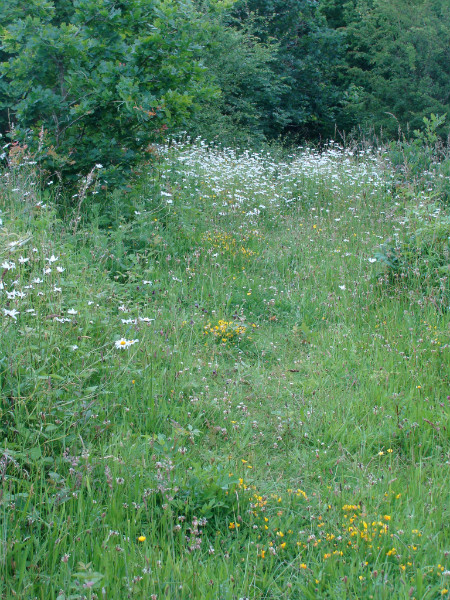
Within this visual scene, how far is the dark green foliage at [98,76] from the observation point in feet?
19.2

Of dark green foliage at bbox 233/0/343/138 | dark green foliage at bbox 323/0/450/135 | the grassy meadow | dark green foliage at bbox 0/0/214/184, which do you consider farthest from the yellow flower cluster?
dark green foliage at bbox 233/0/343/138

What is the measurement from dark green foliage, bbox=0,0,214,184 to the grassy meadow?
1.68ft

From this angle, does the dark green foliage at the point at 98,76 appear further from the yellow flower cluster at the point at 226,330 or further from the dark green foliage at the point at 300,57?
the dark green foliage at the point at 300,57

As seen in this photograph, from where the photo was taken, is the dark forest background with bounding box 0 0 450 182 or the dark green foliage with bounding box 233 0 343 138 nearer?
the dark forest background with bounding box 0 0 450 182

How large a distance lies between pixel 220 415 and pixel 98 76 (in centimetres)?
439

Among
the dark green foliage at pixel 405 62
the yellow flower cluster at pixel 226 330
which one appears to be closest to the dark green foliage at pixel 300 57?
the dark green foliage at pixel 405 62

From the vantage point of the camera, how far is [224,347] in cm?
417

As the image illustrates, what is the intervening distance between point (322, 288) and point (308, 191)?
147 inches

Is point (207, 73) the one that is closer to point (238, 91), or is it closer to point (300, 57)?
point (238, 91)

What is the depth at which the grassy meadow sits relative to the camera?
207 centimetres

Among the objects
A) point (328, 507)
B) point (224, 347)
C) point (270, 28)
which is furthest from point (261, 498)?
point (270, 28)

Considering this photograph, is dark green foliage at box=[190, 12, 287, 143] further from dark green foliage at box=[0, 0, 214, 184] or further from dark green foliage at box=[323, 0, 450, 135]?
dark green foliage at box=[0, 0, 214, 184]

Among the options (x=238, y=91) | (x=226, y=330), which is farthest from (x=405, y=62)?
(x=226, y=330)

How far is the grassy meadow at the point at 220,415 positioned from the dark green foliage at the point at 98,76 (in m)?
0.51
